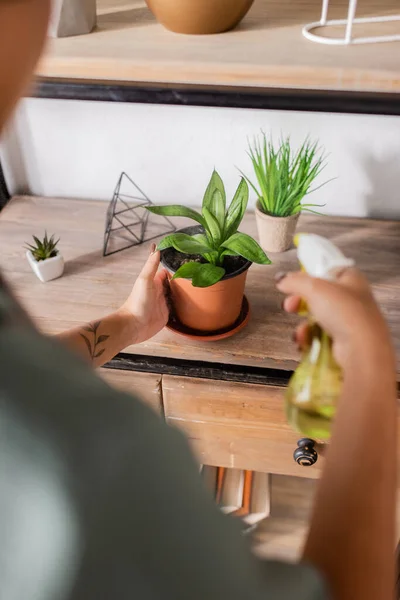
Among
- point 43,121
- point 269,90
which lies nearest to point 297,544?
point 269,90

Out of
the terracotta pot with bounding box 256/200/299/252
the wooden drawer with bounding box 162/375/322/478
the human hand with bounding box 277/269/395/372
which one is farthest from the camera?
the terracotta pot with bounding box 256/200/299/252

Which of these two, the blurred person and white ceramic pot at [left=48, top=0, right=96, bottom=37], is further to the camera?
white ceramic pot at [left=48, top=0, right=96, bottom=37]

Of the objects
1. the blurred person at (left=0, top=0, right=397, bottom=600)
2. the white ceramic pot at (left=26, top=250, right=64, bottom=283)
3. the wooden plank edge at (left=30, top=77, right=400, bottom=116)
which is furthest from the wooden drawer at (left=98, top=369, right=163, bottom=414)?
the blurred person at (left=0, top=0, right=397, bottom=600)

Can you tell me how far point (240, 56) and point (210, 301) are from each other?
354 millimetres

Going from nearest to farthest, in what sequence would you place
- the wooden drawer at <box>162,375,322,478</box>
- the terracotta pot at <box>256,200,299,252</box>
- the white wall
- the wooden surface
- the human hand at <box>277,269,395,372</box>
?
the human hand at <box>277,269,395,372</box>, the wooden surface, the wooden drawer at <box>162,375,322,478</box>, the terracotta pot at <box>256,200,299,252</box>, the white wall

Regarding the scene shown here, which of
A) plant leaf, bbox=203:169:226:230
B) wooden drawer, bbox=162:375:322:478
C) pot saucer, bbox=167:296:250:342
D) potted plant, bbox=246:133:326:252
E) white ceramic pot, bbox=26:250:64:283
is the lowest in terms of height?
wooden drawer, bbox=162:375:322:478

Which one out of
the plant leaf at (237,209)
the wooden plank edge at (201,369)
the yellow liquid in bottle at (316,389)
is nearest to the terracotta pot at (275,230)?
the plant leaf at (237,209)

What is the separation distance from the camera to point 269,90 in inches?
37.8

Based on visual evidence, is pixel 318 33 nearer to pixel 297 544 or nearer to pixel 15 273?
pixel 15 273

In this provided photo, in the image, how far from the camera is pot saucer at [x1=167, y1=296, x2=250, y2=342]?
2.93 ft

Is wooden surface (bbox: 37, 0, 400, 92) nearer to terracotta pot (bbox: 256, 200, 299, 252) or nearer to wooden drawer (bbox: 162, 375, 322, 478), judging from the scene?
terracotta pot (bbox: 256, 200, 299, 252)

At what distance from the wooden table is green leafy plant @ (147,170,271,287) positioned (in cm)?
14

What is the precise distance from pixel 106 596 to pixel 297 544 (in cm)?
128

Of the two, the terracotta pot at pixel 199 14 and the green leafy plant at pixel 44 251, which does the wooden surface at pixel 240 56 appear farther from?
the green leafy plant at pixel 44 251
